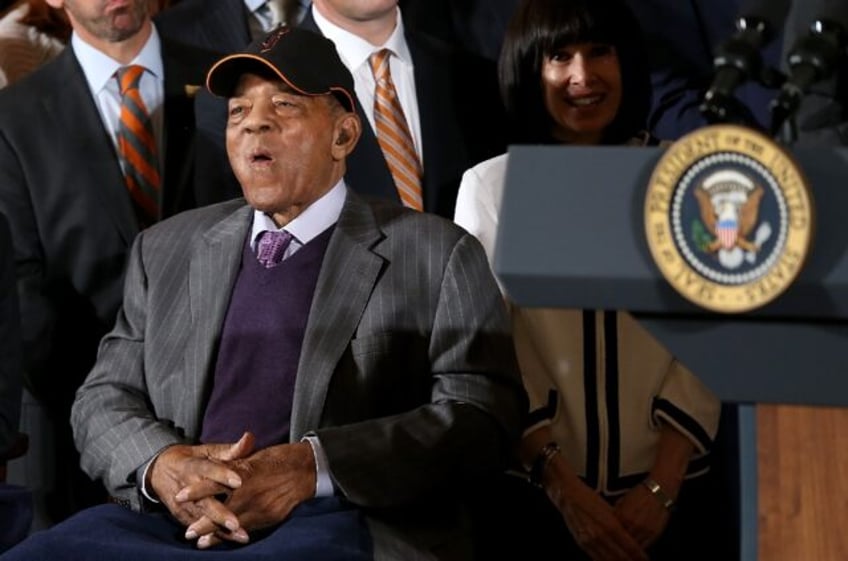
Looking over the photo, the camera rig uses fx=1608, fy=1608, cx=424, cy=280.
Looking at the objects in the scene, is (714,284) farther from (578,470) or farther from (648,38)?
(648,38)

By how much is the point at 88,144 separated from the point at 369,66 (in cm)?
55

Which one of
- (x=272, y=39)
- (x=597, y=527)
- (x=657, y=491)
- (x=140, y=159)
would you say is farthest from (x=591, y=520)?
(x=140, y=159)

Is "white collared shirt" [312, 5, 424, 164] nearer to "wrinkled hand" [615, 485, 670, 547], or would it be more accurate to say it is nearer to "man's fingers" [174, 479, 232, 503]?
"wrinkled hand" [615, 485, 670, 547]

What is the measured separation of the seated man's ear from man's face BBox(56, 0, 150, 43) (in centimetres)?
77

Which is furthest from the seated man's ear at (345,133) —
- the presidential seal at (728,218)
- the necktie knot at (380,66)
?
the presidential seal at (728,218)

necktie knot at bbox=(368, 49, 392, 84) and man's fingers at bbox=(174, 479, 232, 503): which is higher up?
necktie knot at bbox=(368, 49, 392, 84)

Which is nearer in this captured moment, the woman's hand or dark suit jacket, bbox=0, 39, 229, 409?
the woman's hand

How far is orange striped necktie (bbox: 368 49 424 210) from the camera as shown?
2943 millimetres

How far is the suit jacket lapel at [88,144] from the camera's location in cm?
298

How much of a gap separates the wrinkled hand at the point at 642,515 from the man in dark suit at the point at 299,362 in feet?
1.12

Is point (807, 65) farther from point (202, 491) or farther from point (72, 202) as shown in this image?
point (72, 202)

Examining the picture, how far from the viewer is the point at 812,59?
4.60ft

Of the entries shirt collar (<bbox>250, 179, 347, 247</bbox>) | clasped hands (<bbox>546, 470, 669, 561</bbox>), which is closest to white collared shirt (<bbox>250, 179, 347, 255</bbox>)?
shirt collar (<bbox>250, 179, 347, 247</bbox>)

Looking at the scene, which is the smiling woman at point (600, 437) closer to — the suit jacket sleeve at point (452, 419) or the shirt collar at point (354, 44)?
the suit jacket sleeve at point (452, 419)
